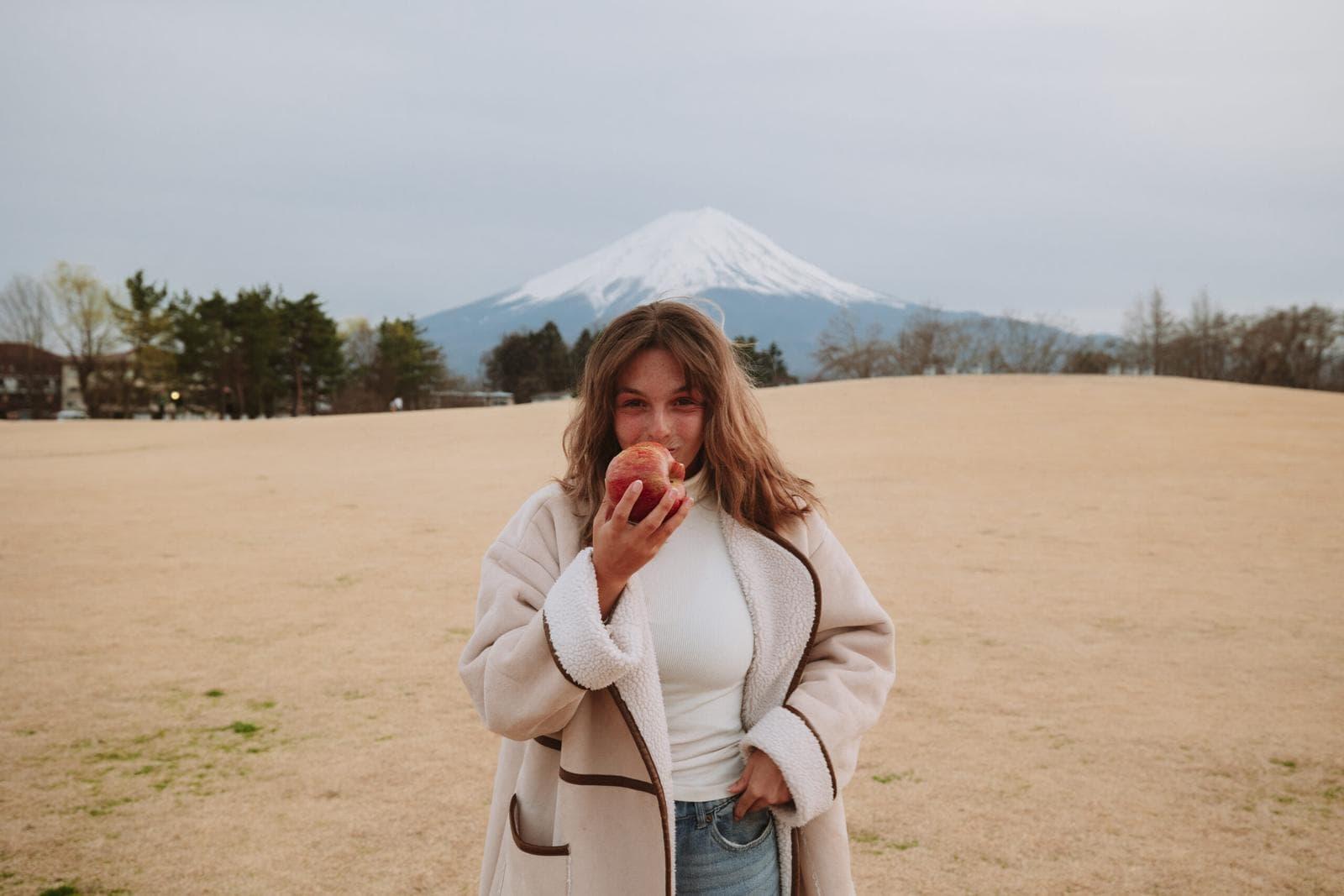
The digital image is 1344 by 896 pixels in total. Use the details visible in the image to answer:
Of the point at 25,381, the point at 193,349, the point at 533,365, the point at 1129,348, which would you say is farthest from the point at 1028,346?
the point at 25,381

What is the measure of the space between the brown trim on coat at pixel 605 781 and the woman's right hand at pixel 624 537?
1.08ft

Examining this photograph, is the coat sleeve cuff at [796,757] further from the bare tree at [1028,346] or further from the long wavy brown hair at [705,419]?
the bare tree at [1028,346]

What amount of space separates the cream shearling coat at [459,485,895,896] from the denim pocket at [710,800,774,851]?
48 mm

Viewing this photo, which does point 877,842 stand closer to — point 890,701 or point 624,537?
point 890,701

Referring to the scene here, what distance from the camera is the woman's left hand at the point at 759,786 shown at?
179 centimetres

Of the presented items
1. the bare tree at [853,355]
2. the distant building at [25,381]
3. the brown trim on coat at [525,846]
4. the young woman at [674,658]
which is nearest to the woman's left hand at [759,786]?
the young woman at [674,658]

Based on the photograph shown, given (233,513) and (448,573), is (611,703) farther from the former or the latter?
(233,513)

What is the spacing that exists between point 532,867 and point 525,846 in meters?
0.04

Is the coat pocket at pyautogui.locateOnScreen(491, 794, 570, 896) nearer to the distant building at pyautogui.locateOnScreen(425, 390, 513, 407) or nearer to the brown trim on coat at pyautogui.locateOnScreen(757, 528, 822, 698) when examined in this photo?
the brown trim on coat at pyautogui.locateOnScreen(757, 528, 822, 698)

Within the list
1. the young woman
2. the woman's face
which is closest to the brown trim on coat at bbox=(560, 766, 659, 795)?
the young woman

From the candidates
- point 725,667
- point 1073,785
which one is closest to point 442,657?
point 1073,785

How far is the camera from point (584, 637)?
5.16 feet

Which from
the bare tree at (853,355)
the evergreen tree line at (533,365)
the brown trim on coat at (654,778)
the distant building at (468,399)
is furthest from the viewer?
the bare tree at (853,355)

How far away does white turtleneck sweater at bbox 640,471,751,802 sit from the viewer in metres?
1.81
